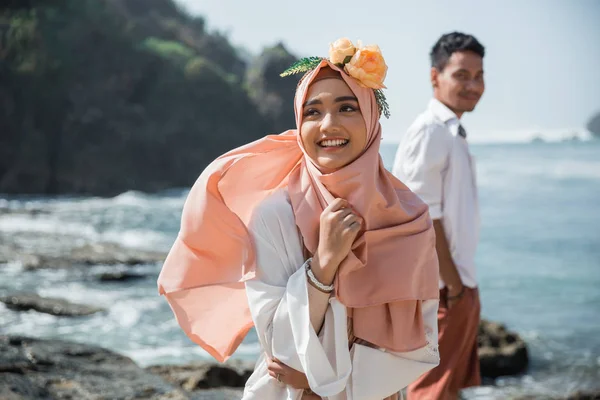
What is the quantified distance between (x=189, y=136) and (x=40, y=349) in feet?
114

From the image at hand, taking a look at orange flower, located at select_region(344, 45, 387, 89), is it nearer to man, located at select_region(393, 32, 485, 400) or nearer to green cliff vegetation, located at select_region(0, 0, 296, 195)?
man, located at select_region(393, 32, 485, 400)

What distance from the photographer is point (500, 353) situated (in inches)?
274

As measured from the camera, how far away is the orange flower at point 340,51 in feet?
6.67

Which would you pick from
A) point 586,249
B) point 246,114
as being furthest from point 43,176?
point 586,249

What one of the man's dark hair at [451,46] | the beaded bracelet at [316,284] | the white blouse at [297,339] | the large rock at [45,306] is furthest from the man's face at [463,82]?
the large rock at [45,306]

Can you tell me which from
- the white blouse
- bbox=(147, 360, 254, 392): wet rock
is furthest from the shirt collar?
bbox=(147, 360, 254, 392): wet rock

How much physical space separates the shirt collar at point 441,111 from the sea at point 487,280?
30 centimetres

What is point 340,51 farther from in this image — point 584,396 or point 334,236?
point 584,396

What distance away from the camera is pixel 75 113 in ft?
109

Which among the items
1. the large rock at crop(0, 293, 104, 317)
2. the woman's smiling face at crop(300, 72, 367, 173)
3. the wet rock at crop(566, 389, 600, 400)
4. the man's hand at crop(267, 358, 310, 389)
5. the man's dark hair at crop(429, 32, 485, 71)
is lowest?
the wet rock at crop(566, 389, 600, 400)

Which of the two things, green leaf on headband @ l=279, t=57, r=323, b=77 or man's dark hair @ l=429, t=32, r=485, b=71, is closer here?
green leaf on headband @ l=279, t=57, r=323, b=77

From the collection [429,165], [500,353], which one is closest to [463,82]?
[429,165]

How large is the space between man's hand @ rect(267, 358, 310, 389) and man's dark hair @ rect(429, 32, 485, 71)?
1.92 metres

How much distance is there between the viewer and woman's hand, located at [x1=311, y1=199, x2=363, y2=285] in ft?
6.21
